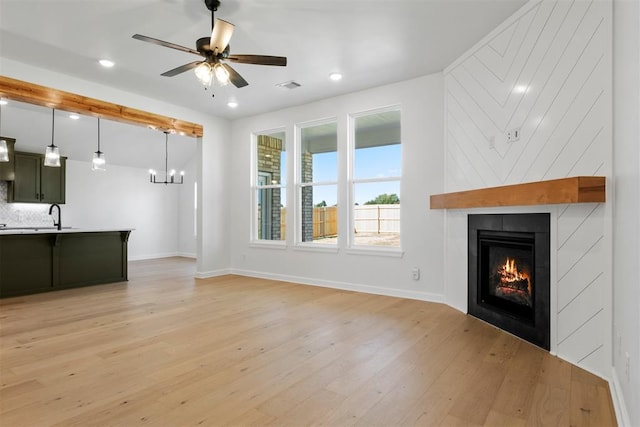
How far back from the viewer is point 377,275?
16.1 feet

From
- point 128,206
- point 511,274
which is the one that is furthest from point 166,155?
point 511,274

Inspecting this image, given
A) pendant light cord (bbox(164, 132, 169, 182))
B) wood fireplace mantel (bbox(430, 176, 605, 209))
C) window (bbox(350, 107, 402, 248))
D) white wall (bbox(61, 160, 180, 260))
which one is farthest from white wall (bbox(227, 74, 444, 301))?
white wall (bbox(61, 160, 180, 260))

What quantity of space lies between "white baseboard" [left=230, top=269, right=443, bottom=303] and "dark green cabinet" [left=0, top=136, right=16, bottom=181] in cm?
508

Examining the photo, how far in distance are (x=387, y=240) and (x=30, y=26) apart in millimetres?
4649

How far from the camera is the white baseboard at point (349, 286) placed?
4.48 meters

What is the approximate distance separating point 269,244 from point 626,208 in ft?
16.5

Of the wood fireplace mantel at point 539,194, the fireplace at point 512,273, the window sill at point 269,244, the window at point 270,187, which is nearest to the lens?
the wood fireplace mantel at point 539,194

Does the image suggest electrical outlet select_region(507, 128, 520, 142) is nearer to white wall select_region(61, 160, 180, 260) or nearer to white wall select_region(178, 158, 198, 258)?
white wall select_region(178, 158, 198, 258)

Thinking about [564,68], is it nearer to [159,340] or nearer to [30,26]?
[159,340]

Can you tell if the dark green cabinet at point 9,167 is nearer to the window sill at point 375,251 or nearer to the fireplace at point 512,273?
the window sill at point 375,251

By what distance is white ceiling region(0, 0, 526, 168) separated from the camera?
3.04 metres

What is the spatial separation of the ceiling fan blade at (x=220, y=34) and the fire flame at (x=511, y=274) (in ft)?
10.6

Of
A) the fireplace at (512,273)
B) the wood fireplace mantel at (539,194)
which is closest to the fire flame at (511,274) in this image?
the fireplace at (512,273)

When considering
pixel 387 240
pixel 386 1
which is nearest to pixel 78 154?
pixel 387 240
